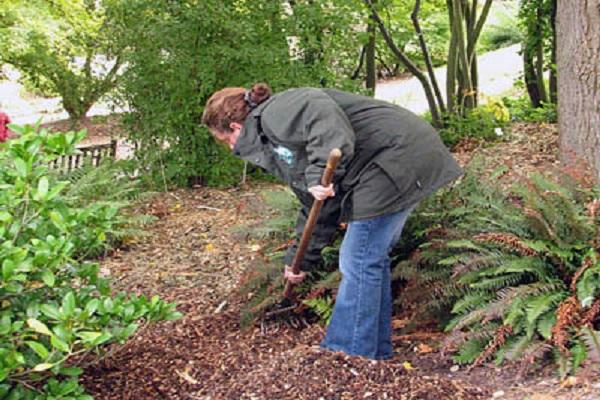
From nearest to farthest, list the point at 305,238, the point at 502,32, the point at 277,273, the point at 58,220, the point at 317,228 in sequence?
the point at 58,220, the point at 305,238, the point at 317,228, the point at 277,273, the point at 502,32

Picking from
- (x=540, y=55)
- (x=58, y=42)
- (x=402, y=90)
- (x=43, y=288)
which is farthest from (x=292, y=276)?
(x=402, y=90)

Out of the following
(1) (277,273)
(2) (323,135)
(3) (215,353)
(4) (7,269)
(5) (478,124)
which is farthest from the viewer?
(5) (478,124)

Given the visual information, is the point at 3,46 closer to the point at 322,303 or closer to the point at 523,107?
the point at 523,107

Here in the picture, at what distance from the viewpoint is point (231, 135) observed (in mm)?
3756

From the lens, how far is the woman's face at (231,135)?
3.71 m

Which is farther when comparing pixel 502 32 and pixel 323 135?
pixel 502 32

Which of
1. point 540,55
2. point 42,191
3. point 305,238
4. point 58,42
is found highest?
point 58,42

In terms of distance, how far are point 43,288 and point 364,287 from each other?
4.99 ft

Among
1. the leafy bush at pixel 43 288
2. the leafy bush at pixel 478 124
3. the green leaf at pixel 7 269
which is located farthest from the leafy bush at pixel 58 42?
the green leaf at pixel 7 269

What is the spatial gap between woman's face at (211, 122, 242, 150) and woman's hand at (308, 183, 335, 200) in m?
0.53

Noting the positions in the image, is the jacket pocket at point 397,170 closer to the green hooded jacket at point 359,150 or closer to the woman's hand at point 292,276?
the green hooded jacket at point 359,150

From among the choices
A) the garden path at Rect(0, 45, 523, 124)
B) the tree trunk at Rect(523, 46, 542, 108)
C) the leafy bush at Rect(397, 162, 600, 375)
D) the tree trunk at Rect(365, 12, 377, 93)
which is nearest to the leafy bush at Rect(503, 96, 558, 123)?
the tree trunk at Rect(523, 46, 542, 108)

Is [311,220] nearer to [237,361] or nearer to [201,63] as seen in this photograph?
[237,361]

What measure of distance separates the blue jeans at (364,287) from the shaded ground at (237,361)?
15 cm
